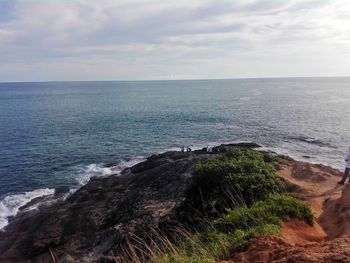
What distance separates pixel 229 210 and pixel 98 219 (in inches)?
586

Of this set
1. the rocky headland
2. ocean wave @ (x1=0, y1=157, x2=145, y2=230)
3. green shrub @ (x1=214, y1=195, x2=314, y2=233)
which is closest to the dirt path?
the rocky headland

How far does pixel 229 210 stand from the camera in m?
12.8

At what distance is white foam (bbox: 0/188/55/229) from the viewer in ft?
103

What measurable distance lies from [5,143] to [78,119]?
28.0m

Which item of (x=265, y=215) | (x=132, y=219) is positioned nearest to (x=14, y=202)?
(x=132, y=219)

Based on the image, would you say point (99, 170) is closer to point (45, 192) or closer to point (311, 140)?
point (45, 192)

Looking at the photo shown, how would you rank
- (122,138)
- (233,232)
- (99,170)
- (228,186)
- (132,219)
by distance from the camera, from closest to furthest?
(233,232) → (228,186) → (132,219) → (99,170) → (122,138)

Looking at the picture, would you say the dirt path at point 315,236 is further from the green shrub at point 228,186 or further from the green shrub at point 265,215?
the green shrub at point 228,186

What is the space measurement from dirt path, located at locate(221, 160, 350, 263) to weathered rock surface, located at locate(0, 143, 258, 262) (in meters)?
7.08

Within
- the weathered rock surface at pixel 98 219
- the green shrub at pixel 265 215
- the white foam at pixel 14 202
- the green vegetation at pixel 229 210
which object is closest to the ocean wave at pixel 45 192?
the white foam at pixel 14 202

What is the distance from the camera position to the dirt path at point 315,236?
752 centimetres

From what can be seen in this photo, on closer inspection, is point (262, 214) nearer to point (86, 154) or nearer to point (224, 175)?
point (224, 175)

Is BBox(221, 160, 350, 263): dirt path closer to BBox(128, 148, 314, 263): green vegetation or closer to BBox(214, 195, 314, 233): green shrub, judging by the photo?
BBox(214, 195, 314, 233): green shrub

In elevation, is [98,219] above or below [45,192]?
above
